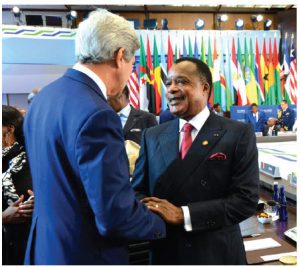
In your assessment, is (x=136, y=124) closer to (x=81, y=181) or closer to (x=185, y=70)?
(x=185, y=70)

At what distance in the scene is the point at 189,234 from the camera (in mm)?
1207

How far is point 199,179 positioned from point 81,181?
1.50 ft

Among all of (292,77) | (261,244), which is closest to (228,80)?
(292,77)

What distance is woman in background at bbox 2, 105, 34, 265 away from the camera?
5.53 feet

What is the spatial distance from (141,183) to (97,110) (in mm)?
553

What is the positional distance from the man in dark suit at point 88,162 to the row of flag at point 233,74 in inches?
331

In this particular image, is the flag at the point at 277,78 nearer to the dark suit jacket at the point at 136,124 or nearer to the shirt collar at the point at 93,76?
the dark suit jacket at the point at 136,124

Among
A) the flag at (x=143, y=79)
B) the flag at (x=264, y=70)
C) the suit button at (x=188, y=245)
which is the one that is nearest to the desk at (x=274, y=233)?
the suit button at (x=188, y=245)

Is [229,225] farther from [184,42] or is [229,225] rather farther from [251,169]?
[184,42]

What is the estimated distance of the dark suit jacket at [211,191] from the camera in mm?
1160

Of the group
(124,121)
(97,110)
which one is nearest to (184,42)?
(124,121)

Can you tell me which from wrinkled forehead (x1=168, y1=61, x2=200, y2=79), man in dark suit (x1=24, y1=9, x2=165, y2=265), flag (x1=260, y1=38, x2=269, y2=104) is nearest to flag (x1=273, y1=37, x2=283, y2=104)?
flag (x1=260, y1=38, x2=269, y2=104)

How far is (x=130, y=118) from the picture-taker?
2.76 metres

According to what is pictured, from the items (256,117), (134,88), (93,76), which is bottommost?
(256,117)
